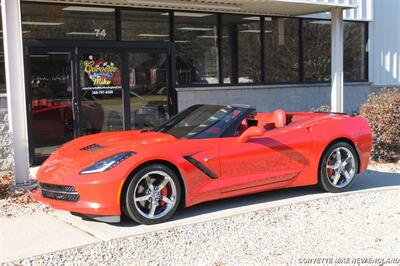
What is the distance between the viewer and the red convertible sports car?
5.64 meters

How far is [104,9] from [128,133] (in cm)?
493

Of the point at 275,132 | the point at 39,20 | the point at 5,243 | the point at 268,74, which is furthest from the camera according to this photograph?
the point at 268,74

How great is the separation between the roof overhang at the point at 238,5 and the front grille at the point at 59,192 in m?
5.23

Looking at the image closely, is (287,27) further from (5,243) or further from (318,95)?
(5,243)

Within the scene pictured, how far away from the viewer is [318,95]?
14.3 meters

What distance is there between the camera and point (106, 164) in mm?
5656

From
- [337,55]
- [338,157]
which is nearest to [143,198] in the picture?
[338,157]

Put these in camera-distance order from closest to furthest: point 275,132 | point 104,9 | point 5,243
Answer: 1. point 5,243
2. point 275,132
3. point 104,9

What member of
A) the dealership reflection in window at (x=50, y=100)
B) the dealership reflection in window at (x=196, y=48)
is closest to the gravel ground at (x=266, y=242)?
the dealership reflection in window at (x=50, y=100)

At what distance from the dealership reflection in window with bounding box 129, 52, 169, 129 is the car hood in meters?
4.30

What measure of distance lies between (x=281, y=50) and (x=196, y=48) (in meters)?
2.66

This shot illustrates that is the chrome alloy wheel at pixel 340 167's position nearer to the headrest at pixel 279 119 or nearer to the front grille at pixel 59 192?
the headrest at pixel 279 119

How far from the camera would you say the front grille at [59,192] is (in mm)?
5645

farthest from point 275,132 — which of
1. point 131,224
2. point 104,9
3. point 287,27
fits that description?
point 287,27
